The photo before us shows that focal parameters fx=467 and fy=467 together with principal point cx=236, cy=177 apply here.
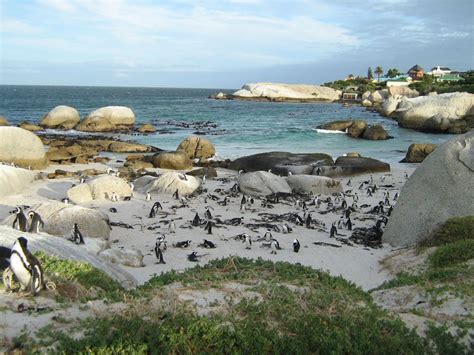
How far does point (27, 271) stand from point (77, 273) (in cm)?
125

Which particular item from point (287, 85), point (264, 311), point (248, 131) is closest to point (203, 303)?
point (264, 311)

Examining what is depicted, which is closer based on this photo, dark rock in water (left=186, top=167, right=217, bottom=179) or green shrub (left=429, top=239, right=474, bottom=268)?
green shrub (left=429, top=239, right=474, bottom=268)

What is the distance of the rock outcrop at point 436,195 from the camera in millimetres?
12102

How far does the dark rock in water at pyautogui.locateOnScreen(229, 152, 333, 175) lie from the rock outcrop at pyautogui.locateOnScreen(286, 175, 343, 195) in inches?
120

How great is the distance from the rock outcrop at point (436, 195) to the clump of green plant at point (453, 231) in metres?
0.35

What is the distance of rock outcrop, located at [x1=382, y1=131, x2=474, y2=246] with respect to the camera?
1210cm

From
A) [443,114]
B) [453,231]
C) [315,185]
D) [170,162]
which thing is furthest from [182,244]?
[443,114]

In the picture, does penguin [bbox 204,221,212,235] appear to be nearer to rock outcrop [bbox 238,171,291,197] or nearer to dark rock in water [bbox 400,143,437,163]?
rock outcrop [bbox 238,171,291,197]

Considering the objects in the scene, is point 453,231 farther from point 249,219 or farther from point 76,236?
point 76,236

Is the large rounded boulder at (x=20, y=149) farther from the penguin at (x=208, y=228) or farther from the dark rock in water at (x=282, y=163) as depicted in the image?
the penguin at (x=208, y=228)

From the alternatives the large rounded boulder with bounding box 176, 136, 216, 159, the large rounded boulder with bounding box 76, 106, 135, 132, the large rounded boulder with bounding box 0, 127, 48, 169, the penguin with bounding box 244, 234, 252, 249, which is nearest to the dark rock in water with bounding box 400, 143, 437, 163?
the large rounded boulder with bounding box 176, 136, 216, 159

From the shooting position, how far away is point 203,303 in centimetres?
586

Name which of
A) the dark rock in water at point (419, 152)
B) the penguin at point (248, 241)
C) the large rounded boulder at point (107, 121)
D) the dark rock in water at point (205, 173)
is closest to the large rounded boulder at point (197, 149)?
the dark rock in water at point (205, 173)

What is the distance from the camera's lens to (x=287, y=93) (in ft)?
402
